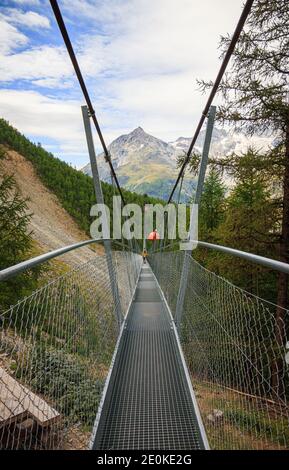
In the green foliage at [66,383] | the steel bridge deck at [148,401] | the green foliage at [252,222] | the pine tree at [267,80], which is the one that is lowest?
the steel bridge deck at [148,401]

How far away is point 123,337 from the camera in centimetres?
395

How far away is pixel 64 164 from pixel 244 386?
3227 centimetres

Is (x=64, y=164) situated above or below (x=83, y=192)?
above

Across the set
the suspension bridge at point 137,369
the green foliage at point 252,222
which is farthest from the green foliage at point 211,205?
the suspension bridge at point 137,369

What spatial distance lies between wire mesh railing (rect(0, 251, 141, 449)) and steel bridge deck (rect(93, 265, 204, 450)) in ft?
0.64

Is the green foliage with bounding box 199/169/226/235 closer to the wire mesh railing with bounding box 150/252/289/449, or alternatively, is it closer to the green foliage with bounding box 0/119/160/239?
the wire mesh railing with bounding box 150/252/289/449

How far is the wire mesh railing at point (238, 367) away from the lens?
124cm

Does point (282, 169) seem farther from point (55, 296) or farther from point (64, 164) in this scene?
point (64, 164)

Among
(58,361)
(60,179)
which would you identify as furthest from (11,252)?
(60,179)

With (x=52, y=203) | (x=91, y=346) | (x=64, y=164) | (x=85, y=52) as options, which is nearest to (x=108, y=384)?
(x=91, y=346)

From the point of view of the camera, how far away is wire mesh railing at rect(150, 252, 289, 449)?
124cm

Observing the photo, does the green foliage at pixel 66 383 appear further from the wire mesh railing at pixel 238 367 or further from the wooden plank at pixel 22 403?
the wire mesh railing at pixel 238 367

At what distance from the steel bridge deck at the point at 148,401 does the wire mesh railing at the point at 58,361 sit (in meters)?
0.20

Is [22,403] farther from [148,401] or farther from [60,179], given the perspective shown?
[60,179]
